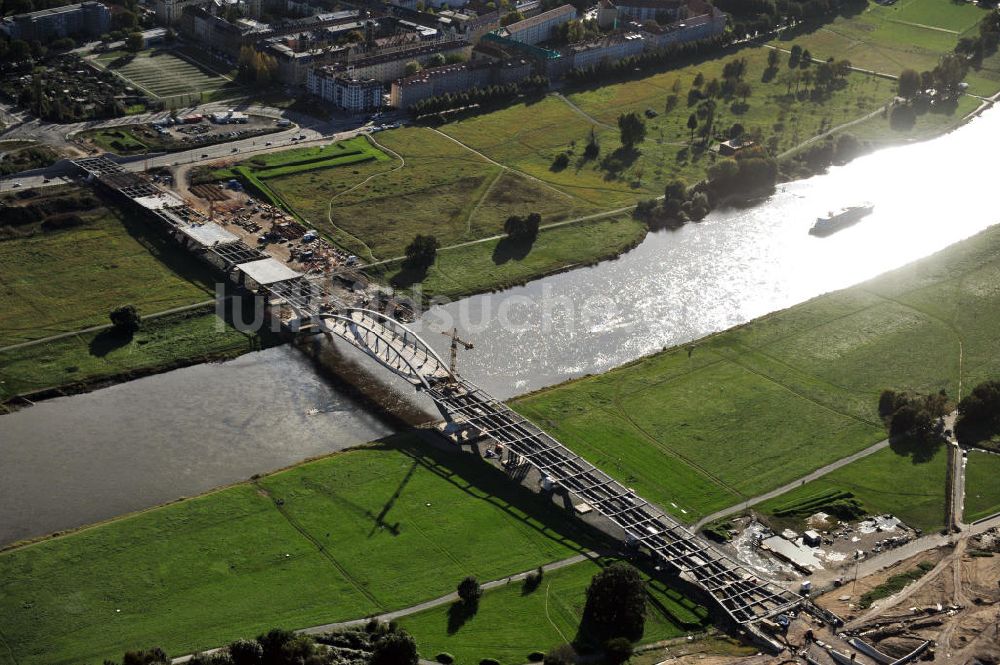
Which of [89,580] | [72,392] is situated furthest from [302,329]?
[89,580]

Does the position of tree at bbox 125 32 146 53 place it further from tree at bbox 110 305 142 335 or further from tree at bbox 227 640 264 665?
tree at bbox 227 640 264 665

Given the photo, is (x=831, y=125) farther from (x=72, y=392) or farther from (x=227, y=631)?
(x=227, y=631)

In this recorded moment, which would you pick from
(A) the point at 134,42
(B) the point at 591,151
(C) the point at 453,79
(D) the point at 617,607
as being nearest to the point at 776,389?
(D) the point at 617,607

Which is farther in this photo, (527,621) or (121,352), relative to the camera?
(121,352)

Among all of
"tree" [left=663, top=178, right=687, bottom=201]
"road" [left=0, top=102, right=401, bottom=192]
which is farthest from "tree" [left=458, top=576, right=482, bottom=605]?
"road" [left=0, top=102, right=401, bottom=192]

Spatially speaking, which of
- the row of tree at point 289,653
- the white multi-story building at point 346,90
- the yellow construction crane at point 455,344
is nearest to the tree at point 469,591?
the row of tree at point 289,653

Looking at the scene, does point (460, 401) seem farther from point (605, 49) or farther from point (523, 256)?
point (605, 49)
